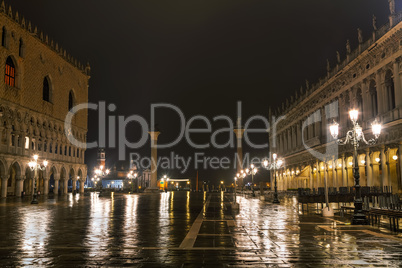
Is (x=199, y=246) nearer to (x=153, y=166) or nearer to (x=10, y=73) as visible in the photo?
(x=10, y=73)

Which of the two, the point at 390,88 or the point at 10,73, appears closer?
the point at 390,88

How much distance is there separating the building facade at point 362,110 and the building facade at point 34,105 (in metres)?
40.2

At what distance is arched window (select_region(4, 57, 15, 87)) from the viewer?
55156 millimetres

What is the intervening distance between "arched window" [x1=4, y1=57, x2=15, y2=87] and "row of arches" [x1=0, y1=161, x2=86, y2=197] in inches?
444

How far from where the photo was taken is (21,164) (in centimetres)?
5659

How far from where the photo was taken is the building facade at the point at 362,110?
33.7 m

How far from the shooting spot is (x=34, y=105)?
61500 millimetres

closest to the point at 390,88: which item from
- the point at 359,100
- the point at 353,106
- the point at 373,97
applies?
the point at 373,97

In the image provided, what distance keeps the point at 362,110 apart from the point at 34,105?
4703 centimetres

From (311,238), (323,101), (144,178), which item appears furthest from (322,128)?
(144,178)

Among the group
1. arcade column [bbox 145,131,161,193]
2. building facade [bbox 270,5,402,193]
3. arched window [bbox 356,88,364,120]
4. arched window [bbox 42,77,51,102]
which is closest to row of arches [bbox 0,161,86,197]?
arched window [bbox 42,77,51,102]

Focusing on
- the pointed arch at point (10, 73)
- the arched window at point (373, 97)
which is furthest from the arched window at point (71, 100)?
the arched window at point (373, 97)

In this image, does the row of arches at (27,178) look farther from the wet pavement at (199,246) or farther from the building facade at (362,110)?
the building facade at (362,110)

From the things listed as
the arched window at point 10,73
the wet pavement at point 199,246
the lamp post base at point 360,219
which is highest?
the arched window at point 10,73
